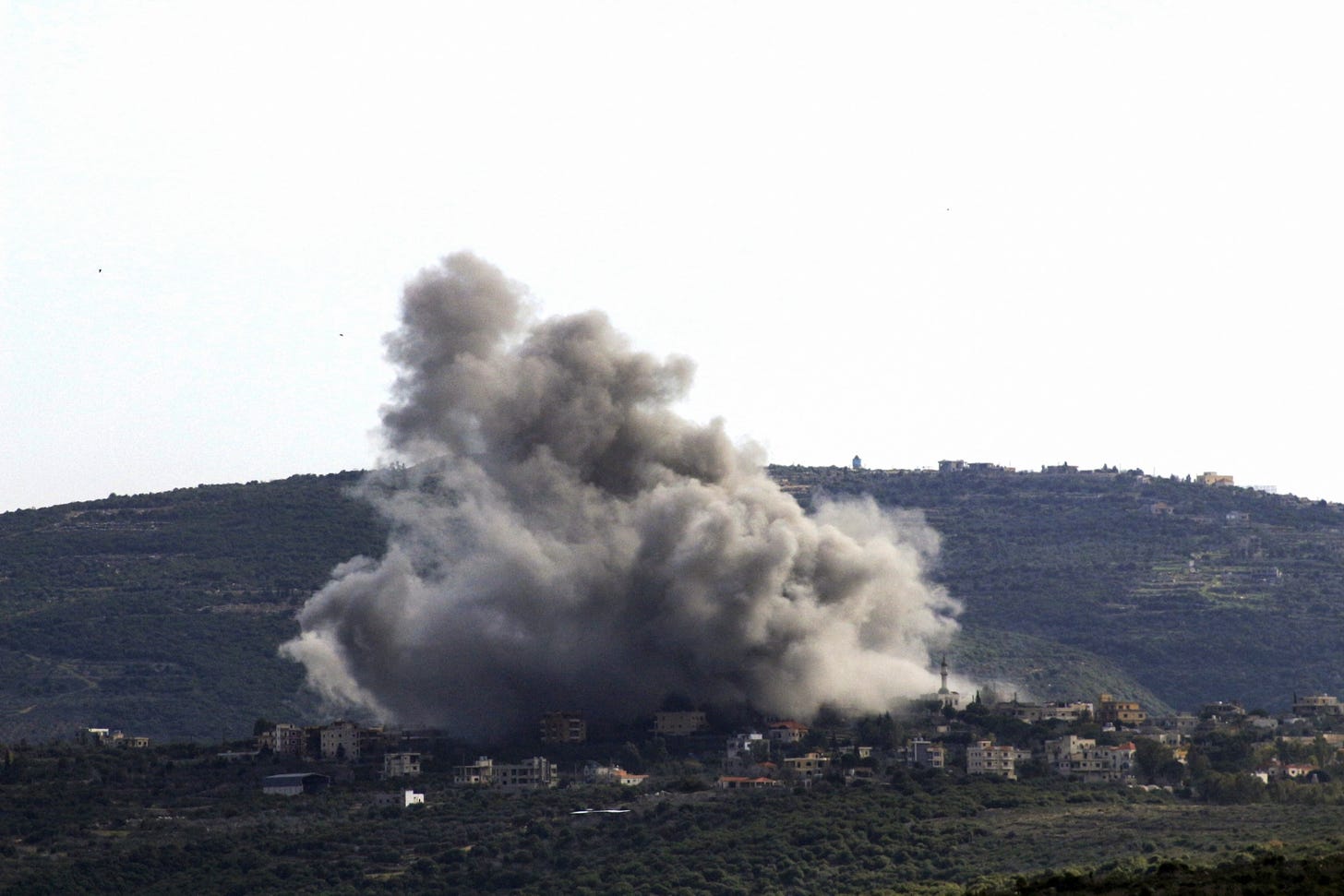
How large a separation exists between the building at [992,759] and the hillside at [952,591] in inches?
1531

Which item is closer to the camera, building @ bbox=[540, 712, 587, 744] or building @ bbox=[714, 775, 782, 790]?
building @ bbox=[714, 775, 782, 790]

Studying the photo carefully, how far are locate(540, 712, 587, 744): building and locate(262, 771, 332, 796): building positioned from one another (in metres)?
→ 7.73

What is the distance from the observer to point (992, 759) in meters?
92.3

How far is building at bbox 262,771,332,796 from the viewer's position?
93062 mm

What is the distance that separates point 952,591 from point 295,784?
232ft

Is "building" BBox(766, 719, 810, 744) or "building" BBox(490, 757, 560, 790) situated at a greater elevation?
"building" BBox(766, 719, 810, 744)

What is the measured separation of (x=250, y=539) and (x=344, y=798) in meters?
68.0

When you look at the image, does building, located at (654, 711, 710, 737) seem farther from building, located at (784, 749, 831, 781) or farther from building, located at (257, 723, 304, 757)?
building, located at (257, 723, 304, 757)

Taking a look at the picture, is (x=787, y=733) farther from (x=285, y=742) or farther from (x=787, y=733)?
(x=285, y=742)

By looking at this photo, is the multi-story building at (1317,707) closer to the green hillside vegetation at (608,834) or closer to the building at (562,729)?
the green hillside vegetation at (608,834)

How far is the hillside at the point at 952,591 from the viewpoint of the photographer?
5404 inches

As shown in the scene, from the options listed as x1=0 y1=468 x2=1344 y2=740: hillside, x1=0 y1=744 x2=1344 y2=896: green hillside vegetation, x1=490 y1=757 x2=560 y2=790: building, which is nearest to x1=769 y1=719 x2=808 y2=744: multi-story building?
→ x1=0 y1=744 x2=1344 y2=896: green hillside vegetation

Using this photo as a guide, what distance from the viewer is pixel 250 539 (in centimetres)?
15812

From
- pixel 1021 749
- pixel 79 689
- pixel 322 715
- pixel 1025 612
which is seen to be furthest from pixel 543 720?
pixel 1025 612
